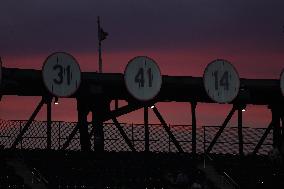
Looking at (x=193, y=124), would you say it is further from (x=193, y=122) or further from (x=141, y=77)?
(x=141, y=77)

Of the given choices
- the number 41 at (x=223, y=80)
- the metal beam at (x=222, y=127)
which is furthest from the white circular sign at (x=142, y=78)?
the metal beam at (x=222, y=127)

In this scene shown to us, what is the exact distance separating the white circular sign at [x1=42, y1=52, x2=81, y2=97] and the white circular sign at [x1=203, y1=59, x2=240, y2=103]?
6120mm

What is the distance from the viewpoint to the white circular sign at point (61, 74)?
101ft

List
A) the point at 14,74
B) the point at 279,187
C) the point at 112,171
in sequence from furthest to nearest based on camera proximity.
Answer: the point at 279,187 < the point at 112,171 < the point at 14,74

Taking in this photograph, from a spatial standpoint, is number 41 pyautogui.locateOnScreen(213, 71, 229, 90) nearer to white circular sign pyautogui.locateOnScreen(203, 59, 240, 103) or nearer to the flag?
white circular sign pyautogui.locateOnScreen(203, 59, 240, 103)

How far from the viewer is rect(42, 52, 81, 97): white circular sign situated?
1213 inches

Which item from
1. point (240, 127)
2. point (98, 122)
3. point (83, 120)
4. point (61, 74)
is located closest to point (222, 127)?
point (240, 127)

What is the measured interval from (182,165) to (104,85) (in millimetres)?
6230

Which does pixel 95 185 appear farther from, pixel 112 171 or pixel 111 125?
pixel 111 125

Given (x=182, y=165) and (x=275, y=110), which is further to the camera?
(x=275, y=110)

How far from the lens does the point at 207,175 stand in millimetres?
36750

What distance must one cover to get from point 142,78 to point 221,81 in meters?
3.98

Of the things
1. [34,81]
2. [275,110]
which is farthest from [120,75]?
[275,110]

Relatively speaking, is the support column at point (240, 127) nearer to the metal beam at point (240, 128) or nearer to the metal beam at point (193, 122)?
the metal beam at point (240, 128)
